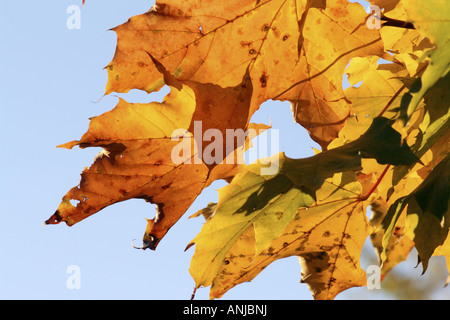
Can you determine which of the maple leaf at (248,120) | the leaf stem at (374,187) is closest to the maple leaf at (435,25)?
the maple leaf at (248,120)

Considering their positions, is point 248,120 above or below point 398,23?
below

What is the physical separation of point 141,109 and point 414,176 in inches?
21.4

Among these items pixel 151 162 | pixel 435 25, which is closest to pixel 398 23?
pixel 435 25

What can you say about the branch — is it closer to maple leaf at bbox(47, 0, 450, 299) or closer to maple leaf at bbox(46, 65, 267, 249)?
maple leaf at bbox(47, 0, 450, 299)

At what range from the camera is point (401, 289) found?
4566 mm

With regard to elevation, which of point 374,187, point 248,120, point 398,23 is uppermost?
point 398,23

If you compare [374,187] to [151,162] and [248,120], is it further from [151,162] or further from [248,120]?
[151,162]

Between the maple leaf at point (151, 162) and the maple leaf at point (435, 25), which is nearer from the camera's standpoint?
the maple leaf at point (435, 25)

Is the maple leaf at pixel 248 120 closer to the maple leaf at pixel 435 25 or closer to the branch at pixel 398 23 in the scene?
the branch at pixel 398 23

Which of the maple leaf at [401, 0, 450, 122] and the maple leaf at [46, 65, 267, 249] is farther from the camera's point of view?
the maple leaf at [46, 65, 267, 249]

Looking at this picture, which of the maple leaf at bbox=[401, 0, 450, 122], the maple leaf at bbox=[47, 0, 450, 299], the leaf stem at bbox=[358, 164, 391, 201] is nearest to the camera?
the maple leaf at bbox=[401, 0, 450, 122]

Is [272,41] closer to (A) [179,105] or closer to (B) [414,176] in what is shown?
(A) [179,105]

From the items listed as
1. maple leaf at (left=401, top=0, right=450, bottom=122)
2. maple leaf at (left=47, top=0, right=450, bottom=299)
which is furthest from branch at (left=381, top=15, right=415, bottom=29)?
maple leaf at (left=401, top=0, right=450, bottom=122)

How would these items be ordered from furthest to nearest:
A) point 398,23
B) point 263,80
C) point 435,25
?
point 263,80 < point 398,23 < point 435,25
